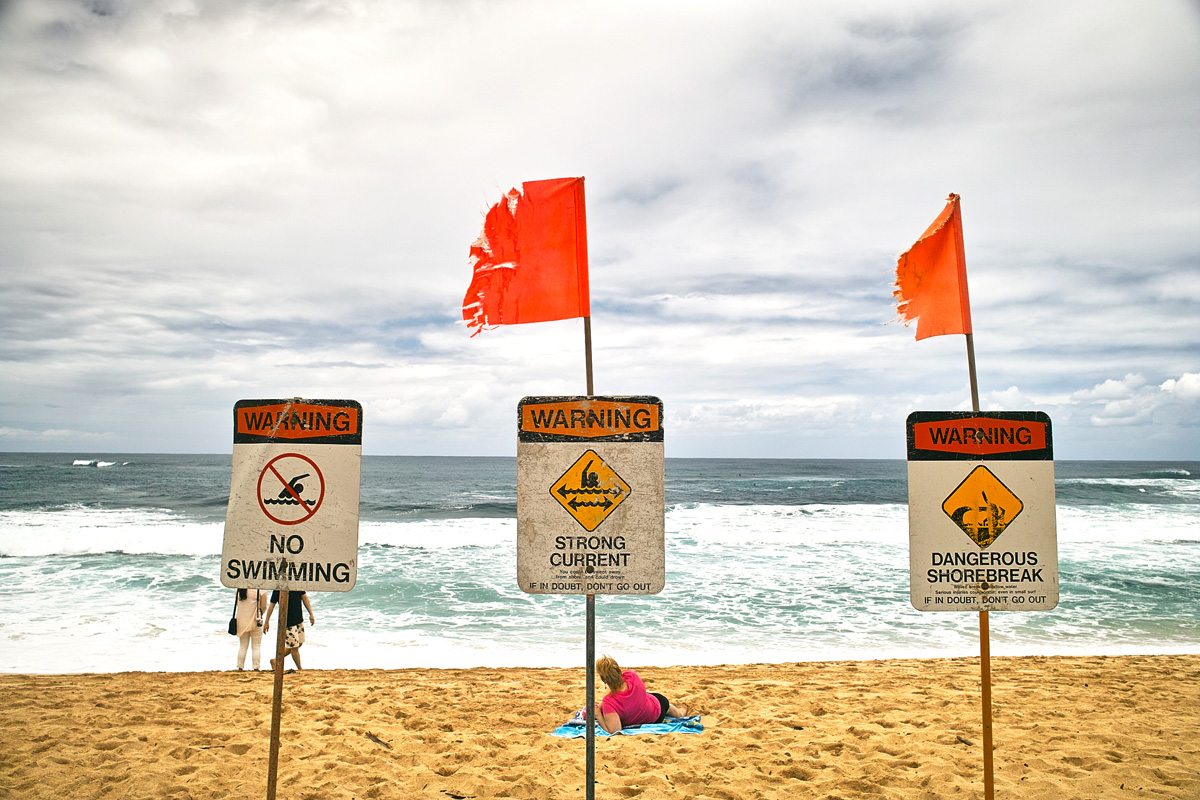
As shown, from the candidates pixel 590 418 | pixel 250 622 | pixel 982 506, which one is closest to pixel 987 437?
pixel 982 506

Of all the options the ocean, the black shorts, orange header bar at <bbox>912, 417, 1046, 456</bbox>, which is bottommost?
the ocean

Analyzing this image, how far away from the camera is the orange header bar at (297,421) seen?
11.0ft

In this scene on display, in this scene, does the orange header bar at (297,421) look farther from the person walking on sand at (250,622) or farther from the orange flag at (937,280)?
the person walking on sand at (250,622)

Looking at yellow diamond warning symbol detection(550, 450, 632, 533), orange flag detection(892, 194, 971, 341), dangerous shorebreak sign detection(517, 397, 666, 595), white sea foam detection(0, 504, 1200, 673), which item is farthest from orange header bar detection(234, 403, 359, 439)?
white sea foam detection(0, 504, 1200, 673)

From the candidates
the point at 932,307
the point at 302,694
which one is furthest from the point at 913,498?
the point at 302,694

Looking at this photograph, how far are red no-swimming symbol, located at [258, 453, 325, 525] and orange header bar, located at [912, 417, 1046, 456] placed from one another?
10.1 ft

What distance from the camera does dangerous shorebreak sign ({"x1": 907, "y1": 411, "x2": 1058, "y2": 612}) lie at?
3.33 metres

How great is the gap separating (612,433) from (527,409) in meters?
0.43

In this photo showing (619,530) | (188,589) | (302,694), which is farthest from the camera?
(188,589)

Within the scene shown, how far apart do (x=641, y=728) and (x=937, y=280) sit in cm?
457

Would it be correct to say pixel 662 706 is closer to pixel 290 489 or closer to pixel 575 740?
pixel 575 740

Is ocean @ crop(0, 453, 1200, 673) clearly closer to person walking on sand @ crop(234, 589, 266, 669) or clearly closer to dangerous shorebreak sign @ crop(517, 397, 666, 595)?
person walking on sand @ crop(234, 589, 266, 669)

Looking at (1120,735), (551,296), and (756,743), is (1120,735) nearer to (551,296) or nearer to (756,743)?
(756,743)

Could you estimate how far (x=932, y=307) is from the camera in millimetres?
4023
